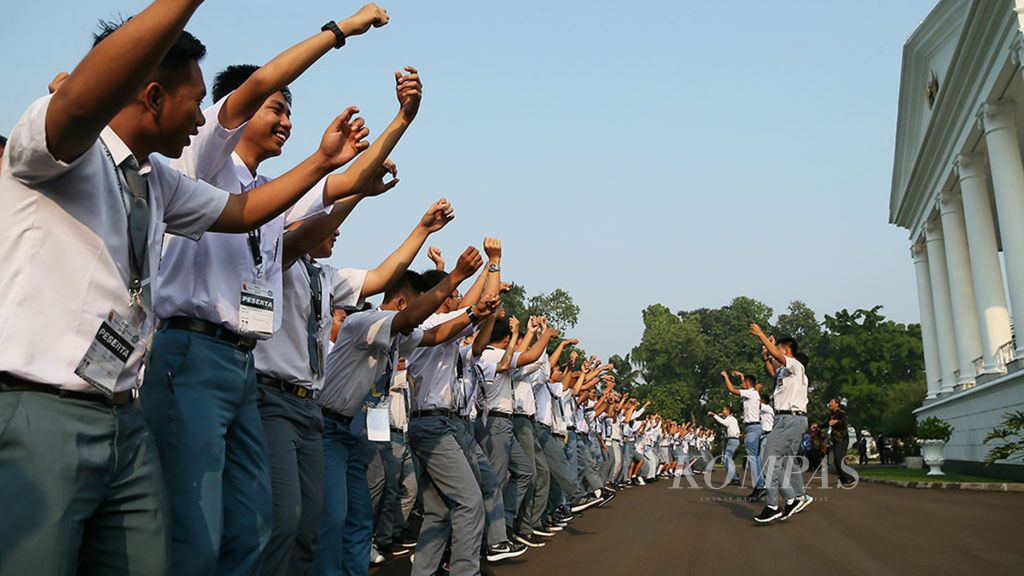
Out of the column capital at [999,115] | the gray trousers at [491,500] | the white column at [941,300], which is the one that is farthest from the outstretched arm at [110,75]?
the white column at [941,300]

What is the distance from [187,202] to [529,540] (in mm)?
8235

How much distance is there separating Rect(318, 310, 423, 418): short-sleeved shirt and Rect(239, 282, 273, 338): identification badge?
186cm

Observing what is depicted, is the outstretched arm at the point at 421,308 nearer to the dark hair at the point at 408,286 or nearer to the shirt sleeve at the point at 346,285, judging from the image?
the shirt sleeve at the point at 346,285

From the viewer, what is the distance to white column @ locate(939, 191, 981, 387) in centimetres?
2791

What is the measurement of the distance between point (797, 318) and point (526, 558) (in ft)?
289

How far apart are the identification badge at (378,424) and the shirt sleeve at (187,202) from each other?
2969 millimetres

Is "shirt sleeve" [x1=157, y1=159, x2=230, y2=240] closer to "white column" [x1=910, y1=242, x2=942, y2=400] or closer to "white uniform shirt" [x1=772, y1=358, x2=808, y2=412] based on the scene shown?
"white uniform shirt" [x1=772, y1=358, x2=808, y2=412]

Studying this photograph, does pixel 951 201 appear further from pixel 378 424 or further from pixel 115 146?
pixel 115 146

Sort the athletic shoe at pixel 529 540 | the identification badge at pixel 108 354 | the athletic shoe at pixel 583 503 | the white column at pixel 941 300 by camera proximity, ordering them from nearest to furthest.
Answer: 1. the identification badge at pixel 108 354
2. the athletic shoe at pixel 529 540
3. the athletic shoe at pixel 583 503
4. the white column at pixel 941 300

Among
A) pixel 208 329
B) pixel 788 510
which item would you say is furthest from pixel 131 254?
pixel 788 510

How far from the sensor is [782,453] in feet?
38.8

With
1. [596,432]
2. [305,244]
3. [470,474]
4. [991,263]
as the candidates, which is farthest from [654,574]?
[991,263]

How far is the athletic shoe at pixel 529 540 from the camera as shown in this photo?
9.62 metres

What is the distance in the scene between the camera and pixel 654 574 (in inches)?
298
